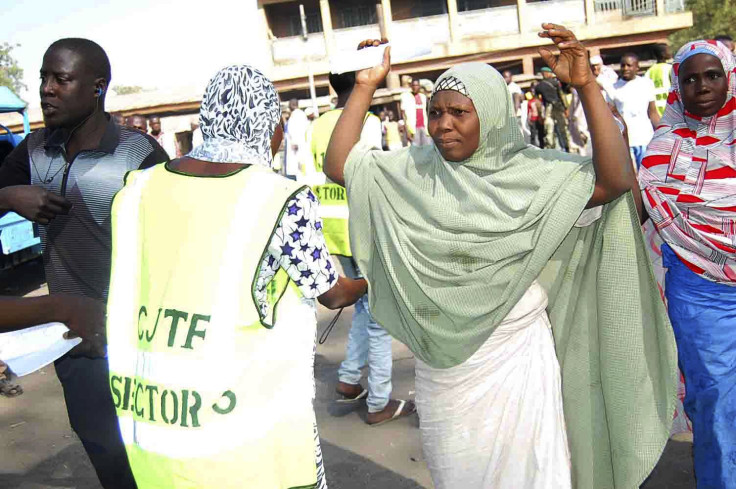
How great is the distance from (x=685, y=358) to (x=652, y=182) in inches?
29.9

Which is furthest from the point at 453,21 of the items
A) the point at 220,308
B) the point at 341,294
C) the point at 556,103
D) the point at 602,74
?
the point at 220,308

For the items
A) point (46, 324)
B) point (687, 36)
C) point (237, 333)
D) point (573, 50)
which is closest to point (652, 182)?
point (573, 50)

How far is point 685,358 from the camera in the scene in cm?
335

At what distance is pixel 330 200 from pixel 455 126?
7.76 feet

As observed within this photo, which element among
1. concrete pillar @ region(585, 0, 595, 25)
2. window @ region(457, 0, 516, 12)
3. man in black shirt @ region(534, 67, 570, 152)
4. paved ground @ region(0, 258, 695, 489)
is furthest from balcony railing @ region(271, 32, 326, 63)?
paved ground @ region(0, 258, 695, 489)

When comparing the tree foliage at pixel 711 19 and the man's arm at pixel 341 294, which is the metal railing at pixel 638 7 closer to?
the tree foliage at pixel 711 19

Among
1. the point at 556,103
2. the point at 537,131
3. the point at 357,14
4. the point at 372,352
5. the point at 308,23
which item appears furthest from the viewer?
the point at 308,23

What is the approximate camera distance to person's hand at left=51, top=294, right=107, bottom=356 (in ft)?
7.70

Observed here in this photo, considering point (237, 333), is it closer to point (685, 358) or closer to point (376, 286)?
point (376, 286)

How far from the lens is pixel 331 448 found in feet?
14.1

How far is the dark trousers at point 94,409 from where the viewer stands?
2.88 metres

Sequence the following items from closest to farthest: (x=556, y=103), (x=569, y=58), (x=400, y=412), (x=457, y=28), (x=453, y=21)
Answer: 1. (x=569, y=58)
2. (x=400, y=412)
3. (x=556, y=103)
4. (x=453, y=21)
5. (x=457, y=28)

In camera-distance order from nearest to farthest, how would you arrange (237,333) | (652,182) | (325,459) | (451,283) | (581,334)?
(237,333) → (451,283) → (581,334) → (652,182) → (325,459)

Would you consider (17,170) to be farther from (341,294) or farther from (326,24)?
(326,24)
